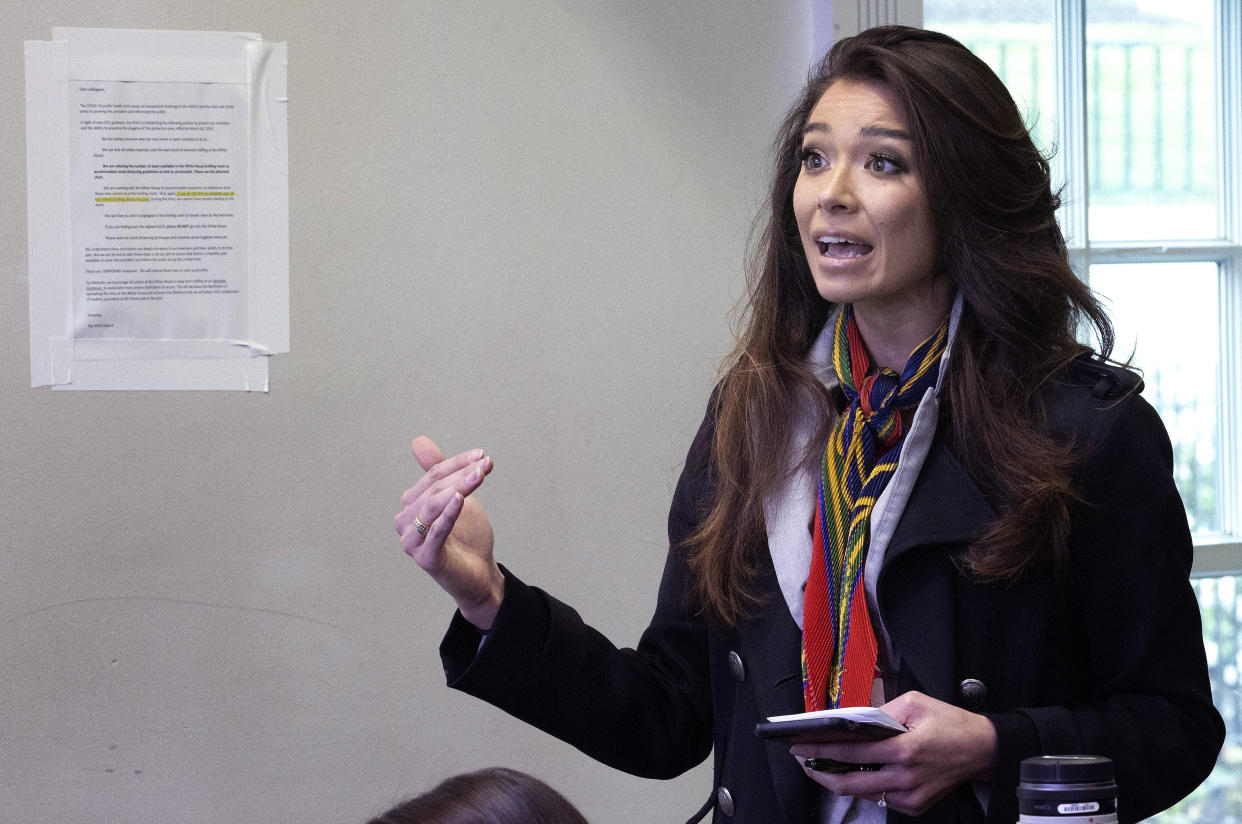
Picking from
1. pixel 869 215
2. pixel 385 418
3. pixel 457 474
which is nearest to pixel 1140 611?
pixel 869 215

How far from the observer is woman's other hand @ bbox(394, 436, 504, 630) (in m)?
1.21

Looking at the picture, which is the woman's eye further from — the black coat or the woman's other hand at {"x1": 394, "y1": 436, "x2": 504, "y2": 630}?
the woman's other hand at {"x1": 394, "y1": 436, "x2": 504, "y2": 630}

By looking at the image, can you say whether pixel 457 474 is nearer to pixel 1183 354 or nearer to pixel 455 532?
pixel 455 532

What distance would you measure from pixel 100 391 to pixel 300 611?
0.49 metres

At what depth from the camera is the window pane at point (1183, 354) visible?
241 cm

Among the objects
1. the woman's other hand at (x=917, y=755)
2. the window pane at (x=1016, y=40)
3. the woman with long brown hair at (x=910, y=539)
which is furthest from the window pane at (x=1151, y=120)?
the woman's other hand at (x=917, y=755)

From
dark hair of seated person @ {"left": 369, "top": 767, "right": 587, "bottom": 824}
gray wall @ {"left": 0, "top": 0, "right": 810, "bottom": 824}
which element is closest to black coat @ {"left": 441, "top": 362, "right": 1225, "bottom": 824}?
dark hair of seated person @ {"left": 369, "top": 767, "right": 587, "bottom": 824}

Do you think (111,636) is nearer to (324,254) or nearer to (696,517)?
(324,254)

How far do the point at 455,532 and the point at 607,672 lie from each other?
0.79ft

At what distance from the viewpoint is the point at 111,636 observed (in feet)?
6.44

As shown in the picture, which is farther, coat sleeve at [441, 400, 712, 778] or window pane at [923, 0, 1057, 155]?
window pane at [923, 0, 1057, 155]

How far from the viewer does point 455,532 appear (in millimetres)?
1345

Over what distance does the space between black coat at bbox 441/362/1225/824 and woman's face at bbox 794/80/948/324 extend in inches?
7.1

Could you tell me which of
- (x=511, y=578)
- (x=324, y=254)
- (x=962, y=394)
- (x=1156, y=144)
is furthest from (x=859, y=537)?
(x=1156, y=144)
